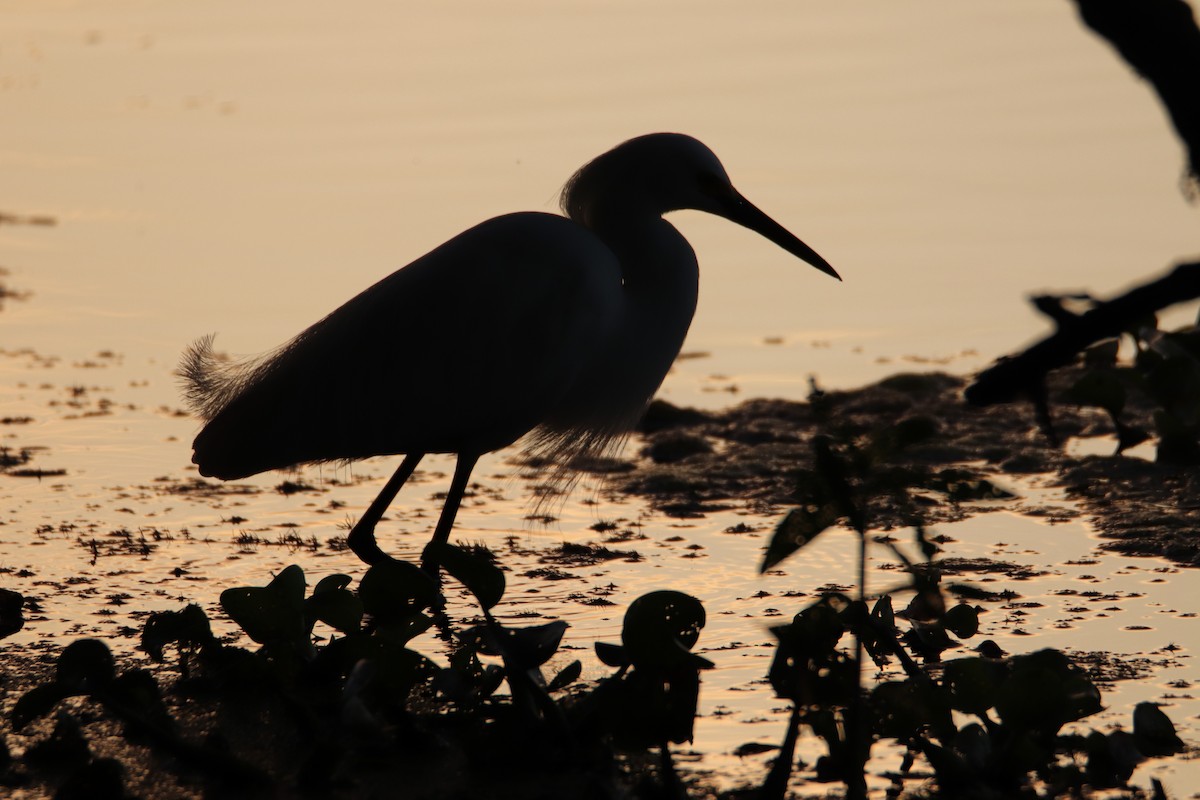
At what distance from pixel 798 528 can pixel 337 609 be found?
126cm

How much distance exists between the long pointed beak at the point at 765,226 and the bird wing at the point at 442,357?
0.55m

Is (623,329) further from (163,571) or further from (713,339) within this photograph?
(713,339)

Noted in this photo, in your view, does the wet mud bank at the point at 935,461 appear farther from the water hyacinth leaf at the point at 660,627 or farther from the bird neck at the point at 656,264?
the water hyacinth leaf at the point at 660,627

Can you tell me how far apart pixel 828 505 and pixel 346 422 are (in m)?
1.95

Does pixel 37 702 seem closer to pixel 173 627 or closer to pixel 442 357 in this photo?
pixel 173 627

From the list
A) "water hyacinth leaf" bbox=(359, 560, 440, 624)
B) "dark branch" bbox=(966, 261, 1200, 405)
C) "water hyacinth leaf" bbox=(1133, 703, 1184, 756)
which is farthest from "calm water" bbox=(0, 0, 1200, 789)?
"dark branch" bbox=(966, 261, 1200, 405)

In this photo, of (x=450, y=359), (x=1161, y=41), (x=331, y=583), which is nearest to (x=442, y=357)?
(x=450, y=359)

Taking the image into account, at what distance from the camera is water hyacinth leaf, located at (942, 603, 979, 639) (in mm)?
4176

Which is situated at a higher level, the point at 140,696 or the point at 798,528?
the point at 798,528

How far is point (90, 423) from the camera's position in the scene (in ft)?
23.1

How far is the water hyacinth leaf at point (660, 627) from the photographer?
11.4 ft

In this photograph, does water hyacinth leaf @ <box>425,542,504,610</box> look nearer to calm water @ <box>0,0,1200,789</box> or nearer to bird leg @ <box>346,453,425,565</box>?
calm water @ <box>0,0,1200,789</box>

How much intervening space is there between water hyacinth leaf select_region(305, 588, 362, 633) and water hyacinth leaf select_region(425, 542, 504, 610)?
16.0 inches

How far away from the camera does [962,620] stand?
13.7ft
